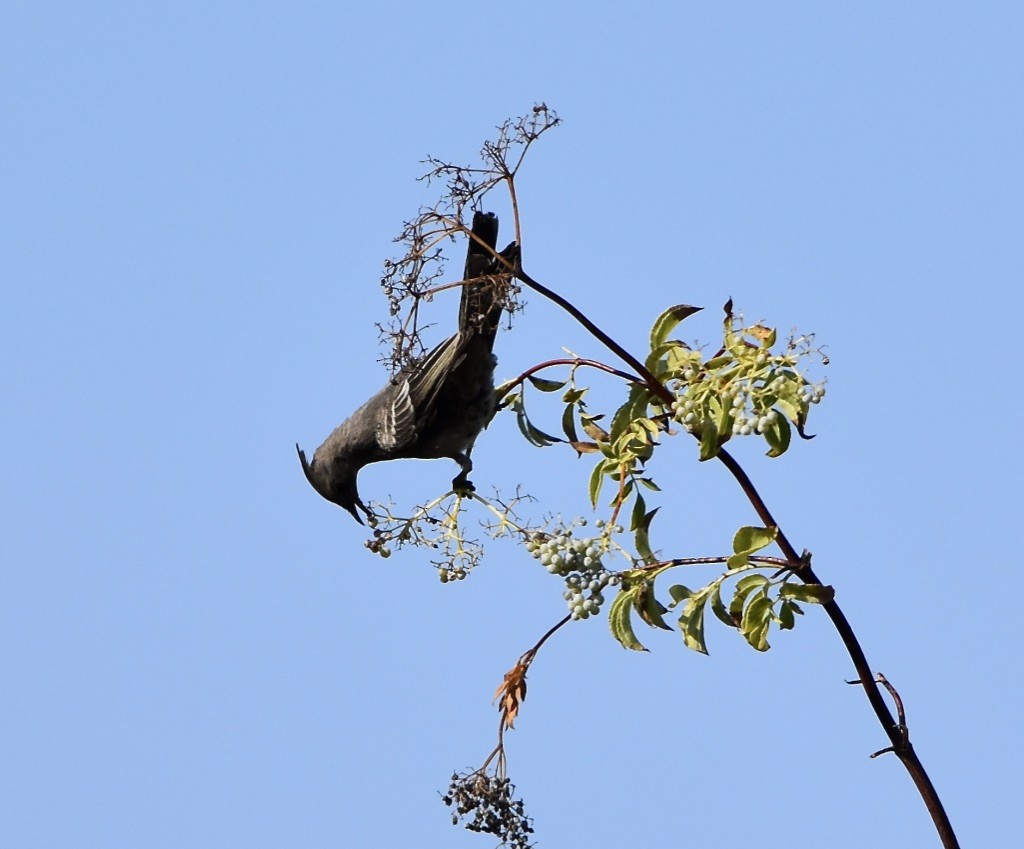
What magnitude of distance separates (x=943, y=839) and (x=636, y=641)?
97 centimetres

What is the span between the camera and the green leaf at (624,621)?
146 inches

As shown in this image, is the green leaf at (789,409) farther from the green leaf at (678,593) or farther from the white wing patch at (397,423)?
the white wing patch at (397,423)

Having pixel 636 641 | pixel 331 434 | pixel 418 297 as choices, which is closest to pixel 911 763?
pixel 636 641

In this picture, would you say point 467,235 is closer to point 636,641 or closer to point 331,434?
point 636,641

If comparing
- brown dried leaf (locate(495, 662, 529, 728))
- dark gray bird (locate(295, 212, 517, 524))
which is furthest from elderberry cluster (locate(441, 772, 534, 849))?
dark gray bird (locate(295, 212, 517, 524))

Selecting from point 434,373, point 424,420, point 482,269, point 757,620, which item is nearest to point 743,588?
point 757,620

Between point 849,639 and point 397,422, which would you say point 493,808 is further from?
point 397,422

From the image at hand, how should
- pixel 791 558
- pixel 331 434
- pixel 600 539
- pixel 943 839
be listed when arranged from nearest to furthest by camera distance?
pixel 943 839 < pixel 791 558 < pixel 600 539 < pixel 331 434

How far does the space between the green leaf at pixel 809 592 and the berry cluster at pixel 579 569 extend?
463 millimetres

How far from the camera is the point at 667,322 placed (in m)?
3.83

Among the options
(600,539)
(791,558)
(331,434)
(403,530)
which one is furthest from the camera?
(331,434)

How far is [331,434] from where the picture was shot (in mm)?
→ 7105

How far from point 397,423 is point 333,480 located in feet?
2.53

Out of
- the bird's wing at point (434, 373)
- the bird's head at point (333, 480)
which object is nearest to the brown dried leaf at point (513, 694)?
the bird's wing at point (434, 373)
